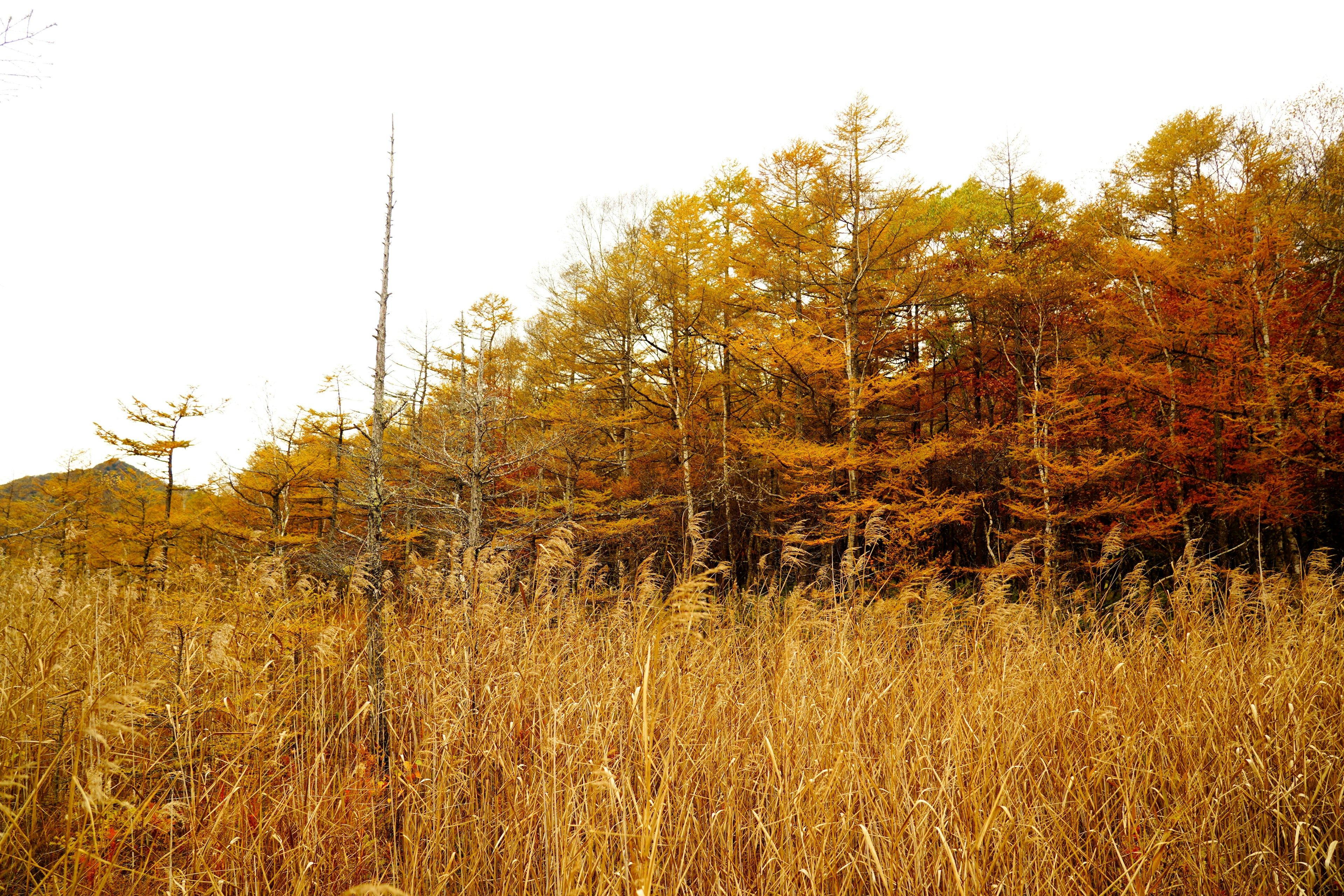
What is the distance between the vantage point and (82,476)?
75.2ft

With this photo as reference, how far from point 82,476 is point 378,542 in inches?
1147

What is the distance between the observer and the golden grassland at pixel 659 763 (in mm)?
1663

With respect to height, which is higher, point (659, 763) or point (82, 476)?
point (82, 476)

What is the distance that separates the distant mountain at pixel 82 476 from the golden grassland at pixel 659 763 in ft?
62.2

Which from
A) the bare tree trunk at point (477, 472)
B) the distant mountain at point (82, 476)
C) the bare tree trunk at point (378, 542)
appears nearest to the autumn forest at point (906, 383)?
the bare tree trunk at point (477, 472)

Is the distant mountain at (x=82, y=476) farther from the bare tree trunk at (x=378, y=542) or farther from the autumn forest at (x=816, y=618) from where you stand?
the bare tree trunk at (x=378, y=542)

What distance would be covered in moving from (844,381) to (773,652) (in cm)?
942

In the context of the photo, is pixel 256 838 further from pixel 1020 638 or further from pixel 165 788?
pixel 1020 638

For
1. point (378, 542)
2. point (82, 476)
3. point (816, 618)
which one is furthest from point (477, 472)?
point (82, 476)

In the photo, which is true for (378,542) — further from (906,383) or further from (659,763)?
(906,383)

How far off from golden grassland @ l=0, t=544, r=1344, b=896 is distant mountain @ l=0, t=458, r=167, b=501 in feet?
62.2

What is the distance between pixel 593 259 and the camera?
627 inches

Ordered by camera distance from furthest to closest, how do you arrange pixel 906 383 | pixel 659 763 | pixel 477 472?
pixel 906 383
pixel 477 472
pixel 659 763

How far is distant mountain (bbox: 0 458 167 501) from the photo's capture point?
63.9 feet
